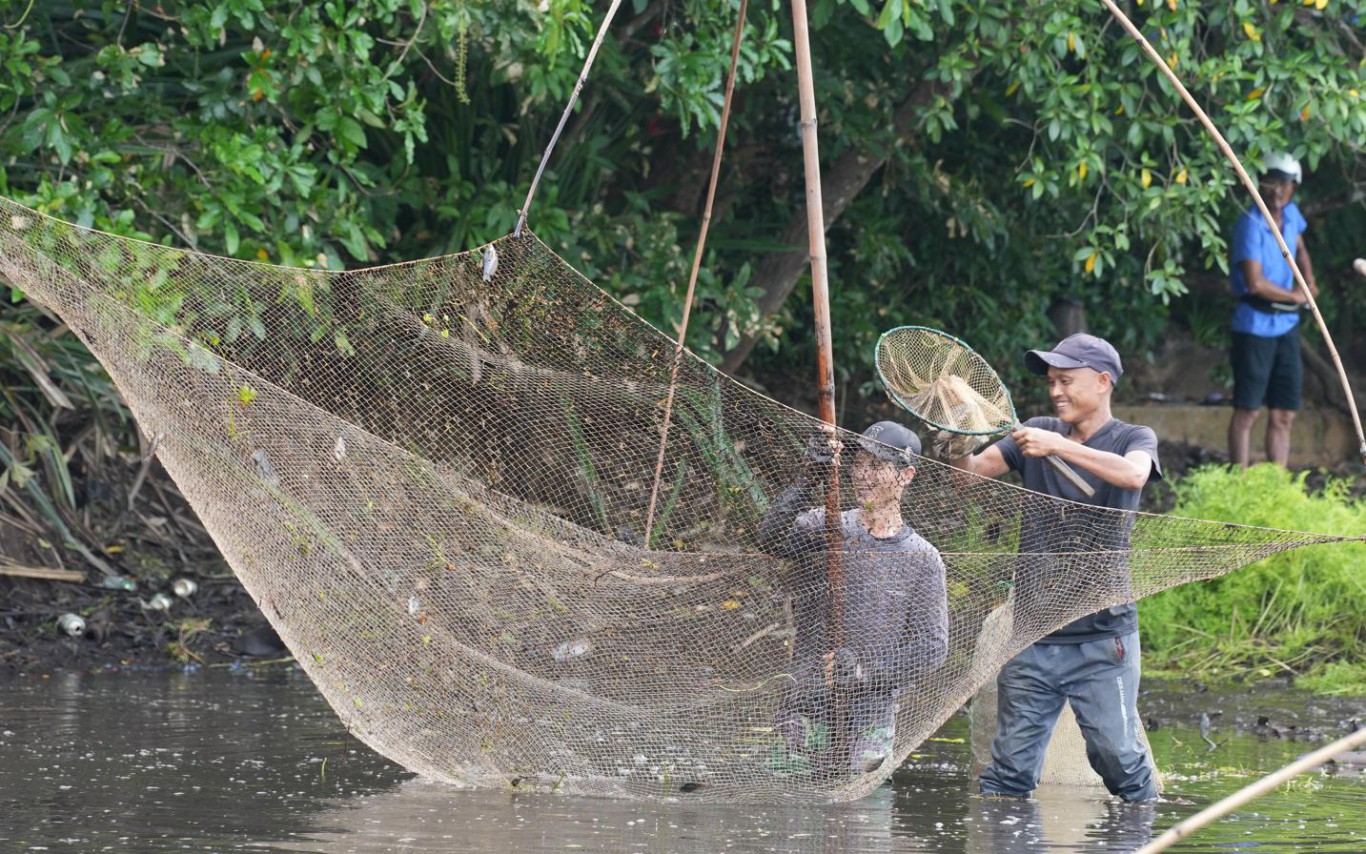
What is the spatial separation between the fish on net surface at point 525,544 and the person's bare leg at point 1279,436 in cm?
529

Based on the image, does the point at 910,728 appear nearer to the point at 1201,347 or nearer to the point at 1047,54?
the point at 1047,54

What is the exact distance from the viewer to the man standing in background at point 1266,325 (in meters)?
9.45

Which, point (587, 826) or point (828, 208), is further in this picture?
point (828, 208)

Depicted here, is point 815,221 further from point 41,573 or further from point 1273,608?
point 41,573

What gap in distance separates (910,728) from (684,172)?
17.0ft

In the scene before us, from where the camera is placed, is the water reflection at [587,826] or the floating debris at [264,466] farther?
the floating debris at [264,466]

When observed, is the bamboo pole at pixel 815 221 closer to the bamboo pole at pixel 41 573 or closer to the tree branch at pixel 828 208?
the tree branch at pixel 828 208

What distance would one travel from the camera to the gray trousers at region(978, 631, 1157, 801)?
5.03 meters

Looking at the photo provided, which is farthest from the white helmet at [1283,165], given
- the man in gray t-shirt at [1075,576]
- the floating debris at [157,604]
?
the floating debris at [157,604]

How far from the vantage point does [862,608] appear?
4.94 meters

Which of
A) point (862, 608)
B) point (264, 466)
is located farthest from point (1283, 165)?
point (264, 466)

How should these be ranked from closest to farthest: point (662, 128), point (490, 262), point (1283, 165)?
point (490, 262), point (1283, 165), point (662, 128)

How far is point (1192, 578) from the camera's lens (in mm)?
4887

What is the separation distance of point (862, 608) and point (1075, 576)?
581 millimetres
